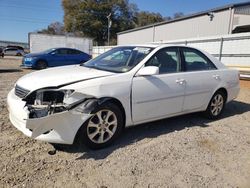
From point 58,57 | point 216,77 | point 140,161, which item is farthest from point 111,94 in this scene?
point 58,57

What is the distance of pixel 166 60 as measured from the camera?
14.6 ft

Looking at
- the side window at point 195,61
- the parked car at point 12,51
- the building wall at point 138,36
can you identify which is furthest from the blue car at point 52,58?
the parked car at point 12,51

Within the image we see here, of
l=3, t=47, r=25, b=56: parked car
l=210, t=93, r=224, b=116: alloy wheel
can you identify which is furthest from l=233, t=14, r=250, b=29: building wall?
l=3, t=47, r=25, b=56: parked car

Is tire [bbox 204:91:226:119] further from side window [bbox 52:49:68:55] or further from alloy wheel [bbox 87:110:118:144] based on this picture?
side window [bbox 52:49:68:55]

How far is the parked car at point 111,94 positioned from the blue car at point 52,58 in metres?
10.4

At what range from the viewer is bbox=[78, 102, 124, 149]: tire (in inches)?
135

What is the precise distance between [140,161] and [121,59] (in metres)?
1.79

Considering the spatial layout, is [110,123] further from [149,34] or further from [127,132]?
[149,34]

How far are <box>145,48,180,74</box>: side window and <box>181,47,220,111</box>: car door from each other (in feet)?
0.61

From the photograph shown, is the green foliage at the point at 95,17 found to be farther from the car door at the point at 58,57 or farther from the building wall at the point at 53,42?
the car door at the point at 58,57

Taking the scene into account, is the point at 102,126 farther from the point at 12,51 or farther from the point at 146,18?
the point at 146,18

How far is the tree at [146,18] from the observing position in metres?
58.2

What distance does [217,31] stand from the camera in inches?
748

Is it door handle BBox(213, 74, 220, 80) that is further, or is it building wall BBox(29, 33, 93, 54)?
building wall BBox(29, 33, 93, 54)
